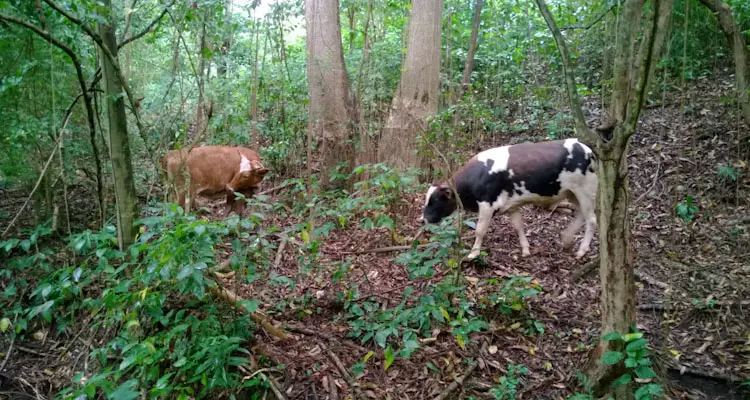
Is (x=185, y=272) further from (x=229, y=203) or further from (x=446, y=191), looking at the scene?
(x=229, y=203)

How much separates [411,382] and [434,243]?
1384 mm

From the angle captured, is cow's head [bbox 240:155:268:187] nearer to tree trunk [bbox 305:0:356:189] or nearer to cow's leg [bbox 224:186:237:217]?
cow's leg [bbox 224:186:237:217]

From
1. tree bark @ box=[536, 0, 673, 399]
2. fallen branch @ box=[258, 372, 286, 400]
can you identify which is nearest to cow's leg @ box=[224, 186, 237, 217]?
fallen branch @ box=[258, 372, 286, 400]

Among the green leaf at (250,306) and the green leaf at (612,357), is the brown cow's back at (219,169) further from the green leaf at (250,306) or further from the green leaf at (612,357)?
the green leaf at (612,357)

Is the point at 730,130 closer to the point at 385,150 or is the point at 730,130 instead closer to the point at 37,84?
the point at 385,150

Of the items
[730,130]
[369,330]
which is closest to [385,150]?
[369,330]

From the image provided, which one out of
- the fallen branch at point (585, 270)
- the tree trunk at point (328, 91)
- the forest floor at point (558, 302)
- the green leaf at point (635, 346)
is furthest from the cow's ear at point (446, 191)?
the green leaf at point (635, 346)

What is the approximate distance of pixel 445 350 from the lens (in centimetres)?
448

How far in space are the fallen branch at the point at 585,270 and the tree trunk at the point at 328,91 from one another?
3.51 metres

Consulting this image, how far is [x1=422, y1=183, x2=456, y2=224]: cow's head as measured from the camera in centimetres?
634

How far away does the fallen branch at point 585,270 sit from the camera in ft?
18.5

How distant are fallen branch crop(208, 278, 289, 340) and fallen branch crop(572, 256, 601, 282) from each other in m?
3.18

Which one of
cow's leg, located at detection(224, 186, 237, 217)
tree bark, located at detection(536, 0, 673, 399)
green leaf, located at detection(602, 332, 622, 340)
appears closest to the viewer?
tree bark, located at detection(536, 0, 673, 399)

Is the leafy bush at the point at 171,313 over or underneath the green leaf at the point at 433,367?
over
